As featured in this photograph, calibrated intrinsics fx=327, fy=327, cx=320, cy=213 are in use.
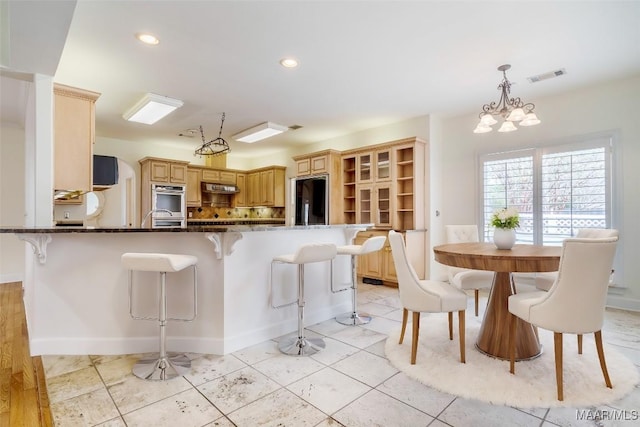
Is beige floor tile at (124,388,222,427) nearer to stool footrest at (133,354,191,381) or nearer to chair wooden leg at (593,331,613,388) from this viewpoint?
stool footrest at (133,354,191,381)

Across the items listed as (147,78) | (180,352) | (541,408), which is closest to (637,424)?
(541,408)

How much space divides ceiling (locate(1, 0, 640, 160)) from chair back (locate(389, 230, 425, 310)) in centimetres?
176

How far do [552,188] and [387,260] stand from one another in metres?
2.36

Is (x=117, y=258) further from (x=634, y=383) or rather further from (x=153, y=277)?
(x=634, y=383)

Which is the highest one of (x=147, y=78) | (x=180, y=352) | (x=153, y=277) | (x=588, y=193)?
(x=147, y=78)

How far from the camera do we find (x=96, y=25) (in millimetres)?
2609

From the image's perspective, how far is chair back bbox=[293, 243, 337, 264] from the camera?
98.3 inches

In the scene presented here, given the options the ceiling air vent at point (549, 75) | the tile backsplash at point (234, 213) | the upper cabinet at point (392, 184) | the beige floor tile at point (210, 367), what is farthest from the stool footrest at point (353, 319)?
the tile backsplash at point (234, 213)

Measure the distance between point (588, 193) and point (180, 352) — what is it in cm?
475

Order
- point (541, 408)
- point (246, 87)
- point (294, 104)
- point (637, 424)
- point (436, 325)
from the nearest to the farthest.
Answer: point (637, 424), point (541, 408), point (436, 325), point (246, 87), point (294, 104)

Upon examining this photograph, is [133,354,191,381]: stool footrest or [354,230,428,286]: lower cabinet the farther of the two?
[354,230,428,286]: lower cabinet

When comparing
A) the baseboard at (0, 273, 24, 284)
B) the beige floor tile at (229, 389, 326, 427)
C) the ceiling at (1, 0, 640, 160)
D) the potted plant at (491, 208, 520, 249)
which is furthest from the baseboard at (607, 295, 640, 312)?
the baseboard at (0, 273, 24, 284)

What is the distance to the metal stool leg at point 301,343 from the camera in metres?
2.62

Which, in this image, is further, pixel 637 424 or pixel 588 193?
pixel 588 193
